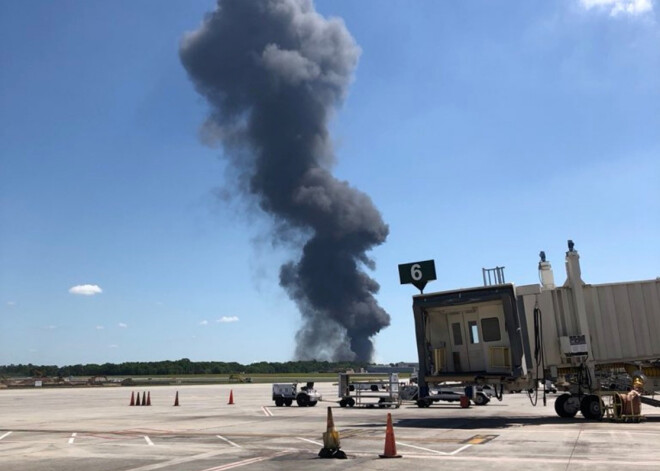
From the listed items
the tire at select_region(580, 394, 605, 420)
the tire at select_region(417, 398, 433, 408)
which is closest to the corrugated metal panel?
the tire at select_region(580, 394, 605, 420)

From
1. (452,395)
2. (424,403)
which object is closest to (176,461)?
(424,403)

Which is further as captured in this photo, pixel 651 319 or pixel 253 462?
pixel 651 319

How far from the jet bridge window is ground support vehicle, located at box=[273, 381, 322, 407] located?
612 inches

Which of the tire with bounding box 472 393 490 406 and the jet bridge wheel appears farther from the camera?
the jet bridge wheel

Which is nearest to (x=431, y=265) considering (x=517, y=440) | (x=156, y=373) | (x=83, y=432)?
(x=517, y=440)

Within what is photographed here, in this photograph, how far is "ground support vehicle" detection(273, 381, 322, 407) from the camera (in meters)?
33.2

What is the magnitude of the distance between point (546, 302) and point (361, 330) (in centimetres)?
8850

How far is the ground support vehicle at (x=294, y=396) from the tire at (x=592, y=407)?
17.4 meters

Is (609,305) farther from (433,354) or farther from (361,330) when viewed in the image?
(361,330)

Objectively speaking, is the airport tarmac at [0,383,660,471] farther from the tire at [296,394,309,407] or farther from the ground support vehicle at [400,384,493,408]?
the tire at [296,394,309,407]

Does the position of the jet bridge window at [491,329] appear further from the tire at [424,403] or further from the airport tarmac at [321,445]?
the tire at [424,403]

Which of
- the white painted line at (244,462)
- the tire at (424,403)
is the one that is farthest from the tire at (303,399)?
the white painted line at (244,462)

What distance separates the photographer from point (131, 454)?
13.1 m

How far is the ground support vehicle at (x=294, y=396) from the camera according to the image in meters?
33.2
